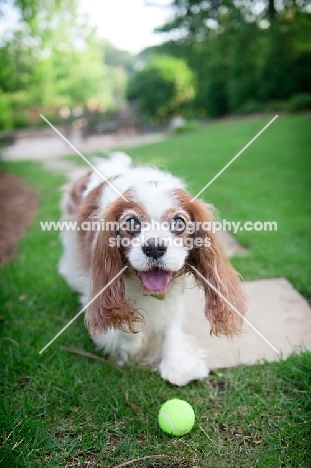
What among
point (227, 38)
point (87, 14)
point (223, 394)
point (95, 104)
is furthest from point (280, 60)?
point (223, 394)

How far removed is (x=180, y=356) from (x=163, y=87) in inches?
982

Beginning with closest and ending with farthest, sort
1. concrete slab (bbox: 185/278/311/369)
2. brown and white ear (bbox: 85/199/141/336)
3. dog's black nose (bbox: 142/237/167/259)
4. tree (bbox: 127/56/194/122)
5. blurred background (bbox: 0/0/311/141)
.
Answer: dog's black nose (bbox: 142/237/167/259)
brown and white ear (bbox: 85/199/141/336)
concrete slab (bbox: 185/278/311/369)
blurred background (bbox: 0/0/311/141)
tree (bbox: 127/56/194/122)

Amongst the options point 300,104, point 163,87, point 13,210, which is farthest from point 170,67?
point 13,210

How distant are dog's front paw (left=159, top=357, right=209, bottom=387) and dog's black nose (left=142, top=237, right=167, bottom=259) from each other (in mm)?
740

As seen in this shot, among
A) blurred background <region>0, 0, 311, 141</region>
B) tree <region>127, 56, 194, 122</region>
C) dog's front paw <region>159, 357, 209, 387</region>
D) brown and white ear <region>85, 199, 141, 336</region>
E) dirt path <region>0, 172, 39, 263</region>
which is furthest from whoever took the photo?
tree <region>127, 56, 194, 122</region>

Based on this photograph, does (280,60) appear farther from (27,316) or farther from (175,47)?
(27,316)

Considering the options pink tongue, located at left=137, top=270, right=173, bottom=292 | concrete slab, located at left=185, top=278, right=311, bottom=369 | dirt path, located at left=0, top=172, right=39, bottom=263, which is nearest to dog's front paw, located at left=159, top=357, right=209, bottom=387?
concrete slab, located at left=185, top=278, right=311, bottom=369

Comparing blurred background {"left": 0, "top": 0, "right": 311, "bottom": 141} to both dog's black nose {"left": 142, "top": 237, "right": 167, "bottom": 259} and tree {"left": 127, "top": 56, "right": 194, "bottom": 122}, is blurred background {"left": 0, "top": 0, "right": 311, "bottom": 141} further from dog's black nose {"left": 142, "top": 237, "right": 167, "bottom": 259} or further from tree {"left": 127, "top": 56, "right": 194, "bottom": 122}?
dog's black nose {"left": 142, "top": 237, "right": 167, "bottom": 259}

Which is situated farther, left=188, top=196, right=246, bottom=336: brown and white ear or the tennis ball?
left=188, top=196, right=246, bottom=336: brown and white ear

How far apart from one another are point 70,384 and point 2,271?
1893mm

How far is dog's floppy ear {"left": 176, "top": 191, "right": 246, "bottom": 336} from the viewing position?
80.6 inches

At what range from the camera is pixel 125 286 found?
7.09 feet

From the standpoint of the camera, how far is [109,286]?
203cm

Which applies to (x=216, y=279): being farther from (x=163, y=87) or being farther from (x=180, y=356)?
(x=163, y=87)
